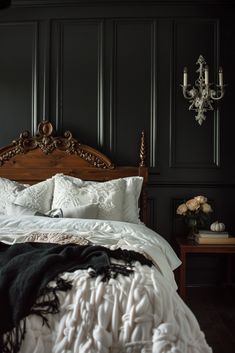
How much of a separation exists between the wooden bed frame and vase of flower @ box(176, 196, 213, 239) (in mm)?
387

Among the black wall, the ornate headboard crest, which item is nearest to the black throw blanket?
the ornate headboard crest

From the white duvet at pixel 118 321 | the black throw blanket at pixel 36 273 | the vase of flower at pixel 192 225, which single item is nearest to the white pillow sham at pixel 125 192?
the vase of flower at pixel 192 225

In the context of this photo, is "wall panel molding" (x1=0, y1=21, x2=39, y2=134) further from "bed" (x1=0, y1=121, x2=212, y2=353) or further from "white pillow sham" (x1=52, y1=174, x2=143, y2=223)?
"bed" (x1=0, y1=121, x2=212, y2=353)

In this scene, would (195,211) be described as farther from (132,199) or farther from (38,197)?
(38,197)

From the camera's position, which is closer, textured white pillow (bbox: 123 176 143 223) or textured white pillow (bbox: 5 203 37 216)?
textured white pillow (bbox: 5 203 37 216)

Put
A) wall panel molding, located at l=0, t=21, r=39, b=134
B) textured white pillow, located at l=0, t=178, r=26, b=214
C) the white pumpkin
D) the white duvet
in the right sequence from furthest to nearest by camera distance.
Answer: wall panel molding, located at l=0, t=21, r=39, b=134
the white pumpkin
textured white pillow, located at l=0, t=178, r=26, b=214
the white duvet

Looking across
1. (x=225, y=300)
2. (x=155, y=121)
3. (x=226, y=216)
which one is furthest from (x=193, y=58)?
(x=225, y=300)

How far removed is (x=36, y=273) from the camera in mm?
1629

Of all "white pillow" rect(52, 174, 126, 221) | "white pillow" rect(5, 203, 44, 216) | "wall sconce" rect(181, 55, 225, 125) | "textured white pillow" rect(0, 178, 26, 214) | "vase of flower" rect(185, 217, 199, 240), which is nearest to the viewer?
"white pillow" rect(5, 203, 44, 216)

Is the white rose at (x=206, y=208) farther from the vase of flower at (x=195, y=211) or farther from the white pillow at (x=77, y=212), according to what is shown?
the white pillow at (x=77, y=212)

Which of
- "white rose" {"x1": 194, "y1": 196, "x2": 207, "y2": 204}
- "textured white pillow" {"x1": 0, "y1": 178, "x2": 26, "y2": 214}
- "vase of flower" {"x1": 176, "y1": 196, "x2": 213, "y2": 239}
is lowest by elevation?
"vase of flower" {"x1": 176, "y1": 196, "x2": 213, "y2": 239}

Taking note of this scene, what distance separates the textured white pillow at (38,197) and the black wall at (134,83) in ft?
2.41

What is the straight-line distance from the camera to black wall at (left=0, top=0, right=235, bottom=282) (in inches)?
154

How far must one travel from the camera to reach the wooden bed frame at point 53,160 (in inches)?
149
